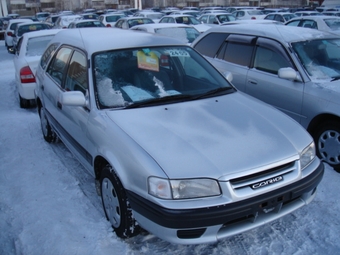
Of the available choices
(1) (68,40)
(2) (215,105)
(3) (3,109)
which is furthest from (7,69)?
(2) (215,105)

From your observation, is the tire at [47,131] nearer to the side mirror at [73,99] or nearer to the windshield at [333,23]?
the side mirror at [73,99]

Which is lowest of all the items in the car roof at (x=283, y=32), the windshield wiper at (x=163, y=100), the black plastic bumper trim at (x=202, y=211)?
the black plastic bumper trim at (x=202, y=211)

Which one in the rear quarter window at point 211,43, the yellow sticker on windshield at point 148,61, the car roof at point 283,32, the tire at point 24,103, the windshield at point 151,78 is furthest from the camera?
the tire at point 24,103

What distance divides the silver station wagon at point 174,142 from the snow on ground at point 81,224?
22cm

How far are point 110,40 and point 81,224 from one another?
1.93 m

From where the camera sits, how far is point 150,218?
2.62m

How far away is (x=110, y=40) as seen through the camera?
12.7 feet

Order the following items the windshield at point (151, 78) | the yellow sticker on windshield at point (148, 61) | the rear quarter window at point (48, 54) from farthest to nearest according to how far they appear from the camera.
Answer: the rear quarter window at point (48, 54)
the yellow sticker on windshield at point (148, 61)
the windshield at point (151, 78)

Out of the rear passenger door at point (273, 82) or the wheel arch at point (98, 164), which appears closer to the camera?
the wheel arch at point (98, 164)

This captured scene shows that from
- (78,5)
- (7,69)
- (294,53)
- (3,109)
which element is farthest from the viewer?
(78,5)

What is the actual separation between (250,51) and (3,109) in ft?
16.3

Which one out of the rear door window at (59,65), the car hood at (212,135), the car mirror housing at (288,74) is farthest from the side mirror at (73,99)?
the car mirror housing at (288,74)

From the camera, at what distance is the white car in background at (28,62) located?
687 centimetres

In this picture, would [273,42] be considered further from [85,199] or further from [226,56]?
[85,199]
